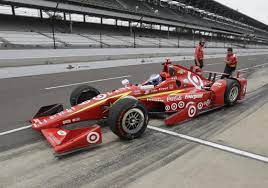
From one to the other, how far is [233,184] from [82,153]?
6.70 feet

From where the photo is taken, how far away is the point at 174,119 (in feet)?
15.6

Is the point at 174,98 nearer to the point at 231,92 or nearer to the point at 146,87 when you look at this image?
the point at 146,87

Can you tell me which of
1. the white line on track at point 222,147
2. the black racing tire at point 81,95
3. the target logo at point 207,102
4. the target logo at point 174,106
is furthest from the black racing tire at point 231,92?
the black racing tire at point 81,95

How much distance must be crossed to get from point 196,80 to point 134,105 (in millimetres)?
2377

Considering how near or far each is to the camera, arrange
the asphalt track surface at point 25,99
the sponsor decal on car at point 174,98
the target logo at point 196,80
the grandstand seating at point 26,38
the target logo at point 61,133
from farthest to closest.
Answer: the grandstand seating at point 26,38, the target logo at point 196,80, the sponsor decal on car at point 174,98, the asphalt track surface at point 25,99, the target logo at point 61,133

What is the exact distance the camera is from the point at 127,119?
4.15 metres

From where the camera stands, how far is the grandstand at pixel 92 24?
74.5 feet

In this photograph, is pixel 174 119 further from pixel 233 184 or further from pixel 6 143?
pixel 6 143

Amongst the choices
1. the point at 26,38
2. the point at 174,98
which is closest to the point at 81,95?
the point at 174,98

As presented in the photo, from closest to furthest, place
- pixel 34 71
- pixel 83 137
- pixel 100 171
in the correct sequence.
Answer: pixel 100 171 < pixel 83 137 < pixel 34 71

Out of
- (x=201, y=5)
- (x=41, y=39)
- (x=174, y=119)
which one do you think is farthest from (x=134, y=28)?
(x=174, y=119)

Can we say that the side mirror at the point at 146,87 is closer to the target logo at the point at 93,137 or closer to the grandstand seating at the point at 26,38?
the target logo at the point at 93,137

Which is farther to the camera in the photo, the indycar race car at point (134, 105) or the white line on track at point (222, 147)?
the indycar race car at point (134, 105)

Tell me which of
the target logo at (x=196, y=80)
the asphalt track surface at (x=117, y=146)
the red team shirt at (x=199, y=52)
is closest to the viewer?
the asphalt track surface at (x=117, y=146)
